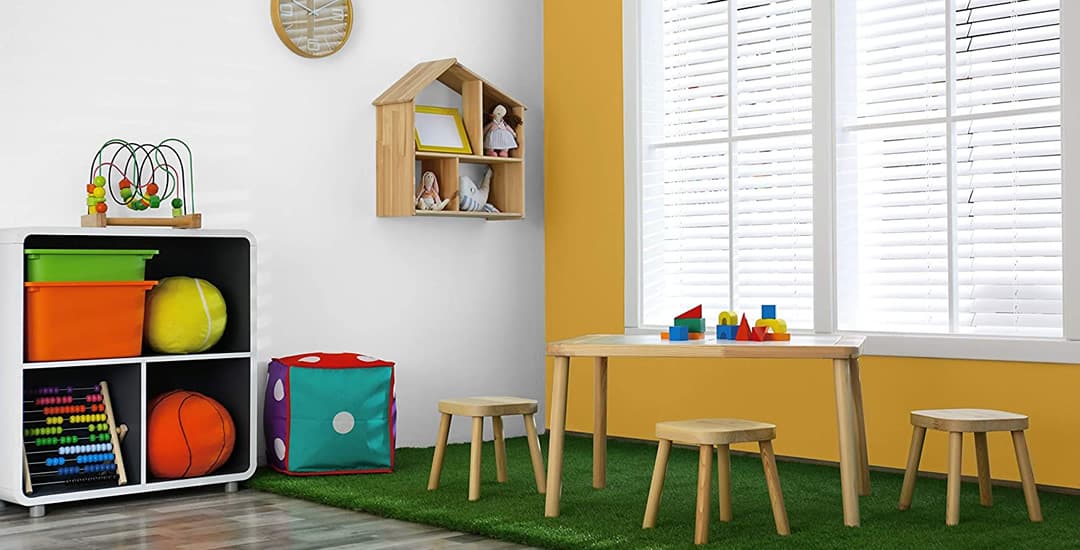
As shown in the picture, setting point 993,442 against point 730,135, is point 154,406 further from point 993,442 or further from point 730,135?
point 993,442

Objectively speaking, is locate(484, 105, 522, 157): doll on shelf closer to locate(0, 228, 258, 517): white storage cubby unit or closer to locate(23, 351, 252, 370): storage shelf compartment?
locate(0, 228, 258, 517): white storage cubby unit

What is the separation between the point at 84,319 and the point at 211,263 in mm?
635

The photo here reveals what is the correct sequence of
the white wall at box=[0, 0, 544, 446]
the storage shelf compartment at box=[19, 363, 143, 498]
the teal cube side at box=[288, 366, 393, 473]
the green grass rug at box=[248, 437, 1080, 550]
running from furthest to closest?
the teal cube side at box=[288, 366, 393, 473] → the white wall at box=[0, 0, 544, 446] → the storage shelf compartment at box=[19, 363, 143, 498] → the green grass rug at box=[248, 437, 1080, 550]

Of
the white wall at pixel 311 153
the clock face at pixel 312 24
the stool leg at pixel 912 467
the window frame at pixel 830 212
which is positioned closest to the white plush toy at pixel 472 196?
the white wall at pixel 311 153

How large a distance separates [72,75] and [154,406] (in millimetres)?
1208

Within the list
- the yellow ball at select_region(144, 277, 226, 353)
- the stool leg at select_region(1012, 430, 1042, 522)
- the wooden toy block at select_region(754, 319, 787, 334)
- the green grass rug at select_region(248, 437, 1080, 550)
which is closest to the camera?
the green grass rug at select_region(248, 437, 1080, 550)

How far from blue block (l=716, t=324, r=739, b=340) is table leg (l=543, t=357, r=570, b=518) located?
0.46 m

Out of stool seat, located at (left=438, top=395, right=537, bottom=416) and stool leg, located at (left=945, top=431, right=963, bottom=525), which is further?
stool seat, located at (left=438, top=395, right=537, bottom=416)

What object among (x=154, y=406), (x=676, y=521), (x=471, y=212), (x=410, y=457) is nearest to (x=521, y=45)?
(x=471, y=212)

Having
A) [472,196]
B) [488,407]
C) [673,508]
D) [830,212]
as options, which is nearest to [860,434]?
[673,508]

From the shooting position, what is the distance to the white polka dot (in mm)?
4465

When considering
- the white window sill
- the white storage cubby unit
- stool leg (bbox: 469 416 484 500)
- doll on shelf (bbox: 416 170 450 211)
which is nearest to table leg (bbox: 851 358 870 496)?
the white window sill

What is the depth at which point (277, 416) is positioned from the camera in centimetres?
451

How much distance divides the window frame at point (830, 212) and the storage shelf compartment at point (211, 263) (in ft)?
5.73
